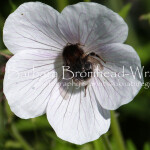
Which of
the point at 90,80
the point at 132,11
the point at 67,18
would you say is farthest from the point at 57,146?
the point at 132,11

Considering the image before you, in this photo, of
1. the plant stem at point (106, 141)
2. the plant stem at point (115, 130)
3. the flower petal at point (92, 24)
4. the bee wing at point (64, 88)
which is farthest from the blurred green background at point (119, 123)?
the flower petal at point (92, 24)

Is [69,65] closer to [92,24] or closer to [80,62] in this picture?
[80,62]

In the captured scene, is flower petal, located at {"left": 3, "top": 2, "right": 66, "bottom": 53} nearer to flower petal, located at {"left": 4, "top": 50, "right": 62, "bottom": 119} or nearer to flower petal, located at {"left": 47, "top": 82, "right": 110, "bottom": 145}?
flower petal, located at {"left": 4, "top": 50, "right": 62, "bottom": 119}

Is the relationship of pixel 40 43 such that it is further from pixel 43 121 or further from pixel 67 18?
pixel 43 121

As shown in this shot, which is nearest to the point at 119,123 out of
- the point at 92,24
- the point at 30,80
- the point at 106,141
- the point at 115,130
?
the point at 115,130

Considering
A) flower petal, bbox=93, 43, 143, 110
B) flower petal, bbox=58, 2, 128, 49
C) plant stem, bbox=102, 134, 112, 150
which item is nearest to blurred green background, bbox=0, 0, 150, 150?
plant stem, bbox=102, 134, 112, 150
